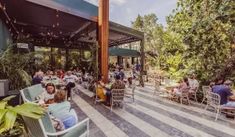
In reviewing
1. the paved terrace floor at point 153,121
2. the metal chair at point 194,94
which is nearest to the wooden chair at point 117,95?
the paved terrace floor at point 153,121

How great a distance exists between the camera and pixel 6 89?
5434mm

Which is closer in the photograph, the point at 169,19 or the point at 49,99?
the point at 49,99

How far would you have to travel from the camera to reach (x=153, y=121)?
6070 millimetres

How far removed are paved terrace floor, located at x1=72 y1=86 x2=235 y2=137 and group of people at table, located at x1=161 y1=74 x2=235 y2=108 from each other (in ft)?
1.60

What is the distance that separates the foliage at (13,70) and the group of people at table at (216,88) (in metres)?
5.28

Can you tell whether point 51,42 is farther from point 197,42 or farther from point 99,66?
point 197,42

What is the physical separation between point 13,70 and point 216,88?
563 cm

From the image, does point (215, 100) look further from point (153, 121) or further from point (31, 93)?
point (31, 93)

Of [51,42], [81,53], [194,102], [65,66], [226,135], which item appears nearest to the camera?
[226,135]

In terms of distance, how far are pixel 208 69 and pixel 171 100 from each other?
80.8 inches

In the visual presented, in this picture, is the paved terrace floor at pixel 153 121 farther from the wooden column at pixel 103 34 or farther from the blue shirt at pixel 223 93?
the wooden column at pixel 103 34

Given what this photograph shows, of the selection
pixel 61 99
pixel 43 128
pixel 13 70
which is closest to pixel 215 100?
pixel 61 99

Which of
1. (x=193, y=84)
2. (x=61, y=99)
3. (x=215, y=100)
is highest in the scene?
(x=61, y=99)

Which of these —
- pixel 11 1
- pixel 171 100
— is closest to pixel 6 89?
pixel 11 1
